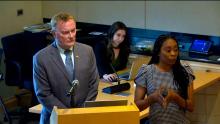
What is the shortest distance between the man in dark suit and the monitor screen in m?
A: 2.14

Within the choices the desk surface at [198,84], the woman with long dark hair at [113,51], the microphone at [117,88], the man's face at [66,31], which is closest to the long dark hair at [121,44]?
the woman with long dark hair at [113,51]

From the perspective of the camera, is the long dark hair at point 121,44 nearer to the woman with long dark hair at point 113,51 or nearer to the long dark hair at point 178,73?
the woman with long dark hair at point 113,51

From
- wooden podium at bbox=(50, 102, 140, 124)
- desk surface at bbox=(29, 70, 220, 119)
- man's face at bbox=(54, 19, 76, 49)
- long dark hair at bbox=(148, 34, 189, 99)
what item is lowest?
desk surface at bbox=(29, 70, 220, 119)

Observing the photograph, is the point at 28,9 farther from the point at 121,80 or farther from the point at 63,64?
the point at 63,64

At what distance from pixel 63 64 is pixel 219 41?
7.78 ft

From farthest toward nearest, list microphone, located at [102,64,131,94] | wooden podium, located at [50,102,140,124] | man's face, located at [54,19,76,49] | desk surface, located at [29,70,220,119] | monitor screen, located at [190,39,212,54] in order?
monitor screen, located at [190,39,212,54]
microphone, located at [102,64,131,94]
desk surface, located at [29,70,220,119]
man's face, located at [54,19,76,49]
wooden podium, located at [50,102,140,124]

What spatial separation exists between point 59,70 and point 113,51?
176 centimetres

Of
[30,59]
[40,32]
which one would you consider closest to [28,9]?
[40,32]

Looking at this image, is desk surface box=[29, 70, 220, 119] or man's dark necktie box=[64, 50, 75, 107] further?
desk surface box=[29, 70, 220, 119]

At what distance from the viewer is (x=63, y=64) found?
2654 millimetres

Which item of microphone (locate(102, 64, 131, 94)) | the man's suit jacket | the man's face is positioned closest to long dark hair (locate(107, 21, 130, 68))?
microphone (locate(102, 64, 131, 94))

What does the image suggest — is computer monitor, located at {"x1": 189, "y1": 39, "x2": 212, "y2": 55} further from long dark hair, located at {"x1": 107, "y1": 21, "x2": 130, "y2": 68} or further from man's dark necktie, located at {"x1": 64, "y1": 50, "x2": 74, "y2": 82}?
man's dark necktie, located at {"x1": 64, "y1": 50, "x2": 74, "y2": 82}

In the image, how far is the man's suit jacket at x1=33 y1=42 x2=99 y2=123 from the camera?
2.62m

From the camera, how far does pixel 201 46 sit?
456cm
